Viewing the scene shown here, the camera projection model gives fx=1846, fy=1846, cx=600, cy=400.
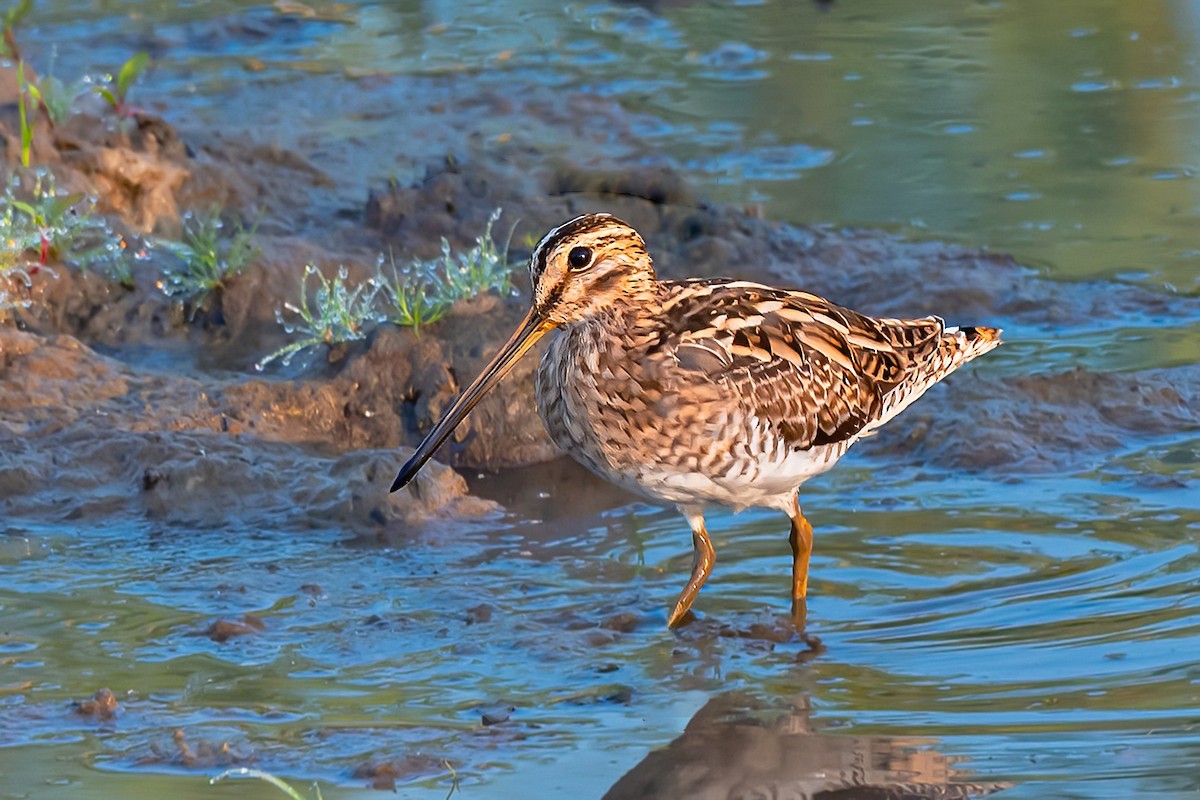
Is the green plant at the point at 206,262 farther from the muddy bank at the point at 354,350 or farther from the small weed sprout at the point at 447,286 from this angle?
the small weed sprout at the point at 447,286

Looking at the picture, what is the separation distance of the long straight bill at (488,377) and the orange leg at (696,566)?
681 mm

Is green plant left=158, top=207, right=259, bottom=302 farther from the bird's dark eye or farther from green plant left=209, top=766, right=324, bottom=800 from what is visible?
green plant left=209, top=766, right=324, bottom=800

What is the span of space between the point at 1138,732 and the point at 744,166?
17.2 feet

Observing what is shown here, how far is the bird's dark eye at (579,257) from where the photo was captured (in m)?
5.22

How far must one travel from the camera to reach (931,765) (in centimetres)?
424

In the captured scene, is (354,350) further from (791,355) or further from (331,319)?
(791,355)

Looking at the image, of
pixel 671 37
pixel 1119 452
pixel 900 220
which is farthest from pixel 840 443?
pixel 671 37

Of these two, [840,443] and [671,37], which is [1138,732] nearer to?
[840,443]

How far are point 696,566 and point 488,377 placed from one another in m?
0.83

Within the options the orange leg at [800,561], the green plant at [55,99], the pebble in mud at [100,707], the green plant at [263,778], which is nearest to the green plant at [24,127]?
the green plant at [55,99]

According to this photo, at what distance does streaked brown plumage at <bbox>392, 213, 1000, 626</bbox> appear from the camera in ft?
17.1

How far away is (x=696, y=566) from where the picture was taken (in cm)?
544

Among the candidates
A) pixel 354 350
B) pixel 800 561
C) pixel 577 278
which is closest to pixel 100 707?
pixel 577 278

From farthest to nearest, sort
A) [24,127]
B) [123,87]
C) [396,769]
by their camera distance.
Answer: [123,87], [24,127], [396,769]
